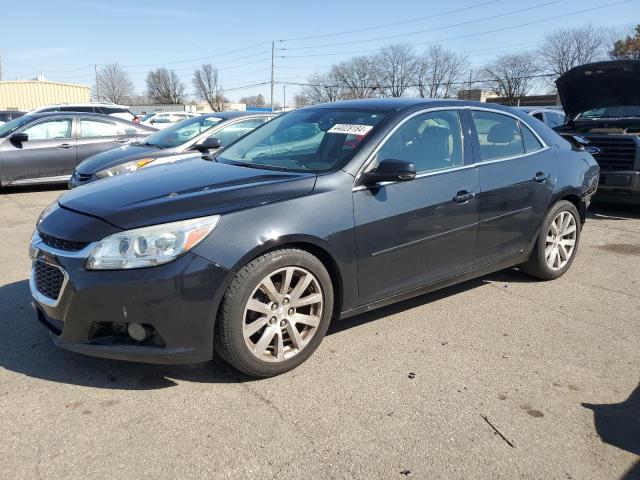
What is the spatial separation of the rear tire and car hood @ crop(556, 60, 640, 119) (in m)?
3.48

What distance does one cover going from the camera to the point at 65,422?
2637 millimetres

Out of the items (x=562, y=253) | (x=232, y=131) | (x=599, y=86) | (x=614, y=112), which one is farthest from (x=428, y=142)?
(x=614, y=112)

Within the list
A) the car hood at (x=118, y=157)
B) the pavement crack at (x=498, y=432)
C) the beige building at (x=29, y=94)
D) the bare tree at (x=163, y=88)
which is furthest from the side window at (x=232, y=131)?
the bare tree at (x=163, y=88)

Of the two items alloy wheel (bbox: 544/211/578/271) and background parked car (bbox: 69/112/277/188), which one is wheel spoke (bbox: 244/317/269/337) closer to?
alloy wheel (bbox: 544/211/578/271)

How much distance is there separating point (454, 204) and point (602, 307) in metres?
1.62

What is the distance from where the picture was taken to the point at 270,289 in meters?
2.99

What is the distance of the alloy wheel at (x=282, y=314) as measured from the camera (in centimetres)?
298

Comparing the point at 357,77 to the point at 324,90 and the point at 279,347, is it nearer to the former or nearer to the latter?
the point at 324,90

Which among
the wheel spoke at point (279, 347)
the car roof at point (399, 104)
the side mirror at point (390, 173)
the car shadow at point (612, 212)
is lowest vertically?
the car shadow at point (612, 212)

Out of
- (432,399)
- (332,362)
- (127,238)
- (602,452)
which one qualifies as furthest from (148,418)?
(602,452)

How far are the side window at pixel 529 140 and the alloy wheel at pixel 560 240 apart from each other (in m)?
0.66

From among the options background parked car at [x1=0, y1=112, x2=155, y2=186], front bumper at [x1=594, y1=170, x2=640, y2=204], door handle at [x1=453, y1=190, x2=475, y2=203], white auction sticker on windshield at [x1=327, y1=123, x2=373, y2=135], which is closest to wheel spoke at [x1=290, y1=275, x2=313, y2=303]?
white auction sticker on windshield at [x1=327, y1=123, x2=373, y2=135]

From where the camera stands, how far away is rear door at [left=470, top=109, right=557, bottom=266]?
13.4 feet

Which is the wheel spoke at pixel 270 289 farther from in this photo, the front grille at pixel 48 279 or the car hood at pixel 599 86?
the car hood at pixel 599 86
